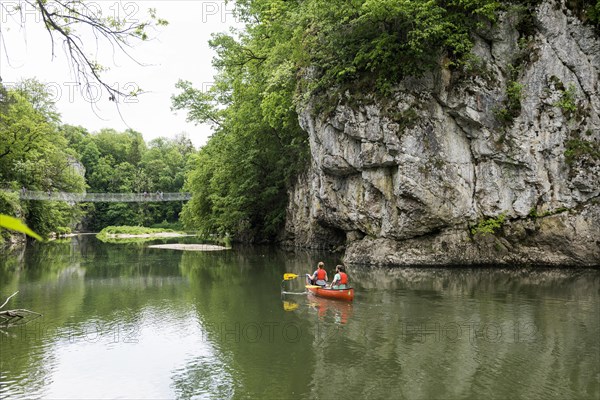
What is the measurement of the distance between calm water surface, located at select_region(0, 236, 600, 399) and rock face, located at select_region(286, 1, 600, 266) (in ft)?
7.37

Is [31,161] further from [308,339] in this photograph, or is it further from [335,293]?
[308,339]

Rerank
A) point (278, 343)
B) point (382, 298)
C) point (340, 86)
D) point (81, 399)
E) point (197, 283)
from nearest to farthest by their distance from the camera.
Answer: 1. point (81, 399)
2. point (278, 343)
3. point (382, 298)
4. point (197, 283)
5. point (340, 86)

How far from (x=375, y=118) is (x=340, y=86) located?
7.89 ft

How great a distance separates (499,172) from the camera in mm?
21594

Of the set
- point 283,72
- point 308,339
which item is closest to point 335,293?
point 308,339

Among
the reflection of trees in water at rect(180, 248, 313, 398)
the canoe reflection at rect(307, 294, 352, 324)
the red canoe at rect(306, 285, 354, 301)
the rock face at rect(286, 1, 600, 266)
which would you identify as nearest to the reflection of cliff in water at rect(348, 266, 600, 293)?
the rock face at rect(286, 1, 600, 266)

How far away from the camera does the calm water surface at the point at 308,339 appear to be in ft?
26.8

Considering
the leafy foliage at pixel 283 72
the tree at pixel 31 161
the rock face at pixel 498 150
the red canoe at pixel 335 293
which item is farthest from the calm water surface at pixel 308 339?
the tree at pixel 31 161

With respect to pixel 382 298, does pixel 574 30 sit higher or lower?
higher

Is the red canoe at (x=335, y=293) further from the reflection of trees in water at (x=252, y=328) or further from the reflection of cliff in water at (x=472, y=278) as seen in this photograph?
the reflection of cliff in water at (x=472, y=278)

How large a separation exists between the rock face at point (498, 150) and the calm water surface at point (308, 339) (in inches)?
88.4

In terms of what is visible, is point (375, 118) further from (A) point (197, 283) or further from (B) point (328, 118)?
(A) point (197, 283)

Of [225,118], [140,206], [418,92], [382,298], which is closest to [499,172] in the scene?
[418,92]

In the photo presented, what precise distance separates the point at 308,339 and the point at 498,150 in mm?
14218
